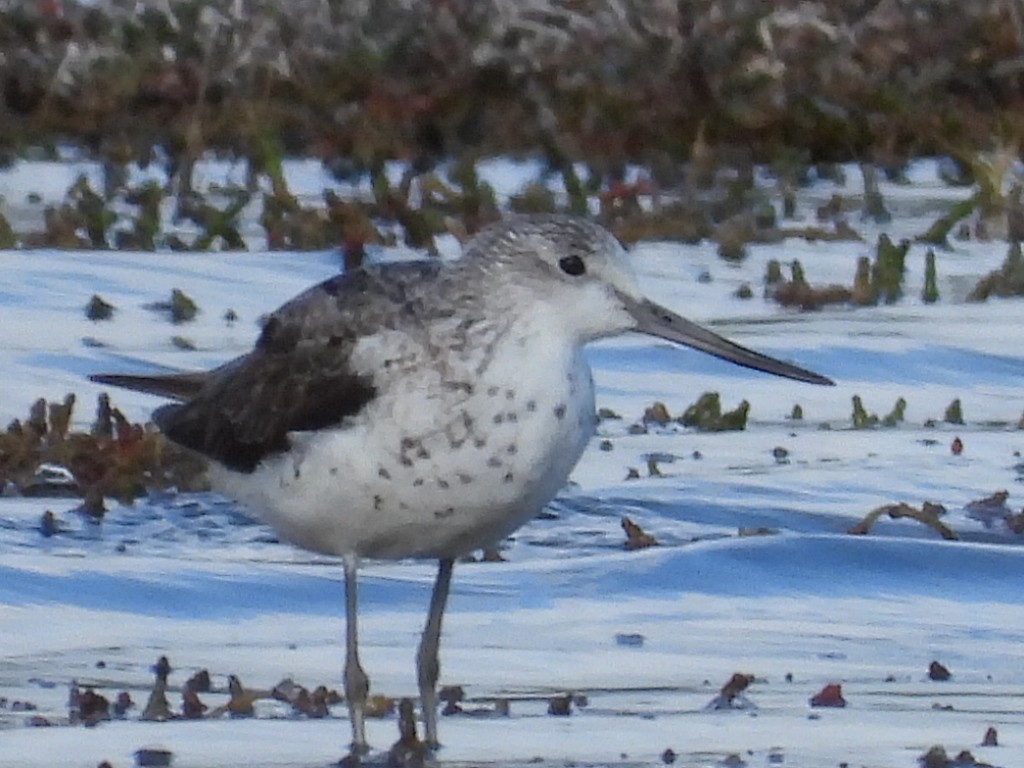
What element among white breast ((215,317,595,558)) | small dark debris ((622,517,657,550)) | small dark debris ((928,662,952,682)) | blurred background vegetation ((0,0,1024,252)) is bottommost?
small dark debris ((928,662,952,682))

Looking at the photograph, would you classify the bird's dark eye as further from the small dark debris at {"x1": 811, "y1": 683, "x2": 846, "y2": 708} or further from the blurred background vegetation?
the blurred background vegetation

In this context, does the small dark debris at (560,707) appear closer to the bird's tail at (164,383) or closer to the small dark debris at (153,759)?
the small dark debris at (153,759)

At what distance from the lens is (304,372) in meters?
7.73

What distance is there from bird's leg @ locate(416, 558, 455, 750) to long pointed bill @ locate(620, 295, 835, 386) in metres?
0.79

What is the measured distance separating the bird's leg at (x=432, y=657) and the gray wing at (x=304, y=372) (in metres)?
0.53

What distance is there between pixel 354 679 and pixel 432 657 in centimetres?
32

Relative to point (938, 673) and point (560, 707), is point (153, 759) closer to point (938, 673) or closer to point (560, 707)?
point (560, 707)

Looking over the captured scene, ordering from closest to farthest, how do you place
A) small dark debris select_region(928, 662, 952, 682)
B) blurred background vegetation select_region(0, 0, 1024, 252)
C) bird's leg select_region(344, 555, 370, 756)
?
1. bird's leg select_region(344, 555, 370, 756)
2. small dark debris select_region(928, 662, 952, 682)
3. blurred background vegetation select_region(0, 0, 1024, 252)

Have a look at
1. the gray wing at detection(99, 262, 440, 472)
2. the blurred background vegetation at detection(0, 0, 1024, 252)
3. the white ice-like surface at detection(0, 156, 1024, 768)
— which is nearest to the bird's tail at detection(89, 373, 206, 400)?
the gray wing at detection(99, 262, 440, 472)

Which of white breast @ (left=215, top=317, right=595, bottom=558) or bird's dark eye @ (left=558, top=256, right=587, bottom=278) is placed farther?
bird's dark eye @ (left=558, top=256, right=587, bottom=278)

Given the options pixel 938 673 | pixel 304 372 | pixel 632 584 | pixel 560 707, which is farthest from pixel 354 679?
pixel 632 584

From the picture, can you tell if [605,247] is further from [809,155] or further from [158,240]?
[809,155]

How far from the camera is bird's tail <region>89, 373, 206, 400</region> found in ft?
28.8

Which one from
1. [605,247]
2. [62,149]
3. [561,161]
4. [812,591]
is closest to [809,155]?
[561,161]
